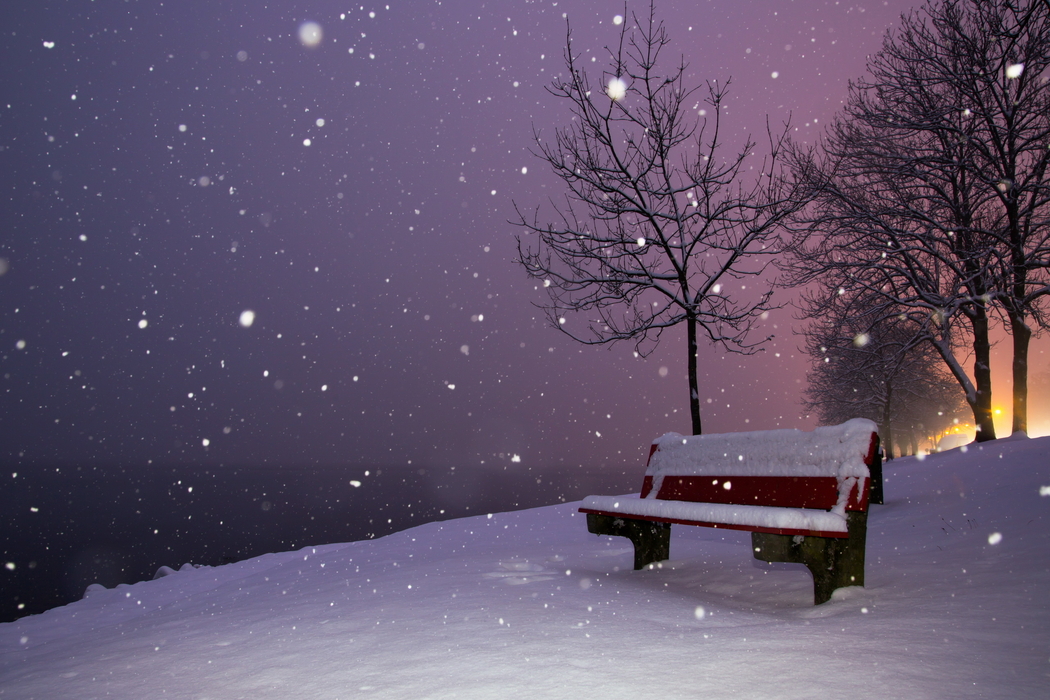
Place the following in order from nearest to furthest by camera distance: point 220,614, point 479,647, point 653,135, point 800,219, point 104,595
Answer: point 479,647 → point 220,614 → point 104,595 → point 653,135 → point 800,219

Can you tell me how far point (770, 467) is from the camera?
4609 mm

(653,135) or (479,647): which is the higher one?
(653,135)

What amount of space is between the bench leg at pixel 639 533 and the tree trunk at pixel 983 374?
481 inches

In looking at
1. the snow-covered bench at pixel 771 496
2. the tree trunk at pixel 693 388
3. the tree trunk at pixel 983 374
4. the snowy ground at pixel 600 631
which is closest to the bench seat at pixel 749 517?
the snow-covered bench at pixel 771 496

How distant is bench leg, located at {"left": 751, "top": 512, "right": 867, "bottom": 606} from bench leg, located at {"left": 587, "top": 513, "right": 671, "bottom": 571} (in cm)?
158

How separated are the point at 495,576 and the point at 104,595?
7049 mm

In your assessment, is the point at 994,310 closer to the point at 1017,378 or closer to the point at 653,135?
the point at 1017,378

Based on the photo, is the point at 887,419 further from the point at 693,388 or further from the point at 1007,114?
the point at 693,388

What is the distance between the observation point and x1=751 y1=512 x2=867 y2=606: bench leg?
12.0ft

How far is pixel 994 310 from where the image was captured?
14148 mm

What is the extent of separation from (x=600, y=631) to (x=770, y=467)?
6.88ft

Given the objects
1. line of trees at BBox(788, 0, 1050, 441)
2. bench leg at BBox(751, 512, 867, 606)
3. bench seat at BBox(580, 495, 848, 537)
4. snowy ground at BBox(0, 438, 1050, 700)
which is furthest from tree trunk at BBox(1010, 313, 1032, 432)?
bench seat at BBox(580, 495, 848, 537)

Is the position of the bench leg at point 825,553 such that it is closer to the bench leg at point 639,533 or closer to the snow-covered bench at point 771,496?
the snow-covered bench at point 771,496

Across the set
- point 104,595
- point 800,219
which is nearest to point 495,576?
point 104,595
